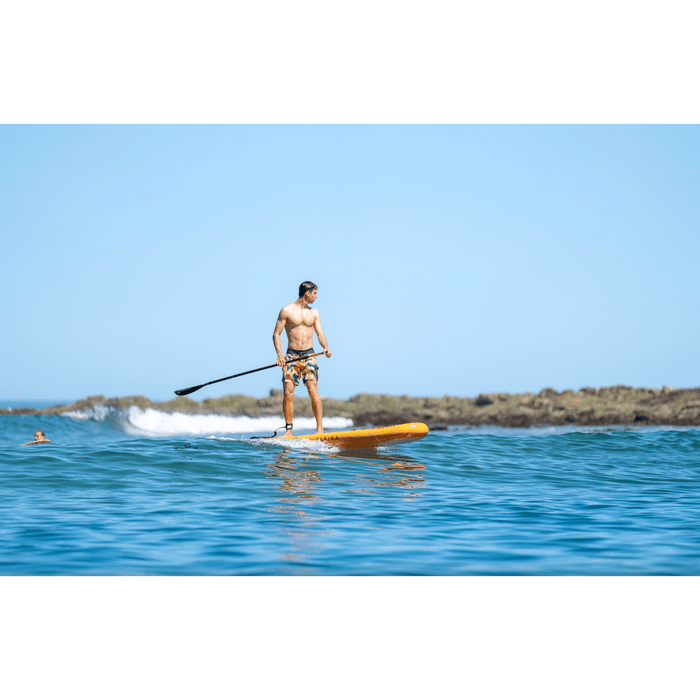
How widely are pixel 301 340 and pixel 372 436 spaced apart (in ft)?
5.96

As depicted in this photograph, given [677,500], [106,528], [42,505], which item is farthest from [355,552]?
[677,500]

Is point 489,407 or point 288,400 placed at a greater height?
point 288,400

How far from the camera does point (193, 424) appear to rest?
2959 centimetres

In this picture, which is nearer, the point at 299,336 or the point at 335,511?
the point at 335,511

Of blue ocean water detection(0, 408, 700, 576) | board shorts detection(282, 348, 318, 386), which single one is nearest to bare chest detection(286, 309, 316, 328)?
board shorts detection(282, 348, 318, 386)

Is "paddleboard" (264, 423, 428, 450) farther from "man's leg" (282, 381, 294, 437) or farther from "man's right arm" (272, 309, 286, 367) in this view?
"man's right arm" (272, 309, 286, 367)

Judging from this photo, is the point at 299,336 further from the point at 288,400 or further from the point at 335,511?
the point at 335,511

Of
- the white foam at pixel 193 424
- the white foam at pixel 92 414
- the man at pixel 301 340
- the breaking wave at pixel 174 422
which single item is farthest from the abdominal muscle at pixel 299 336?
the white foam at pixel 92 414

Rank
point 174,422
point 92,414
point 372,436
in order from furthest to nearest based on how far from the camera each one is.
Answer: point 92,414
point 174,422
point 372,436

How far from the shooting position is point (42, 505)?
652cm

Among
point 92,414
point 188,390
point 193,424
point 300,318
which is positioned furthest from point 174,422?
point 300,318

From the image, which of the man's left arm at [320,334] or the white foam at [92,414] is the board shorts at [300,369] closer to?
the man's left arm at [320,334]

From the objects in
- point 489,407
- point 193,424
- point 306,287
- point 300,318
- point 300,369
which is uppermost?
point 306,287

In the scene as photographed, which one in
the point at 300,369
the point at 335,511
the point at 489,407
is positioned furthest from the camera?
the point at 489,407
